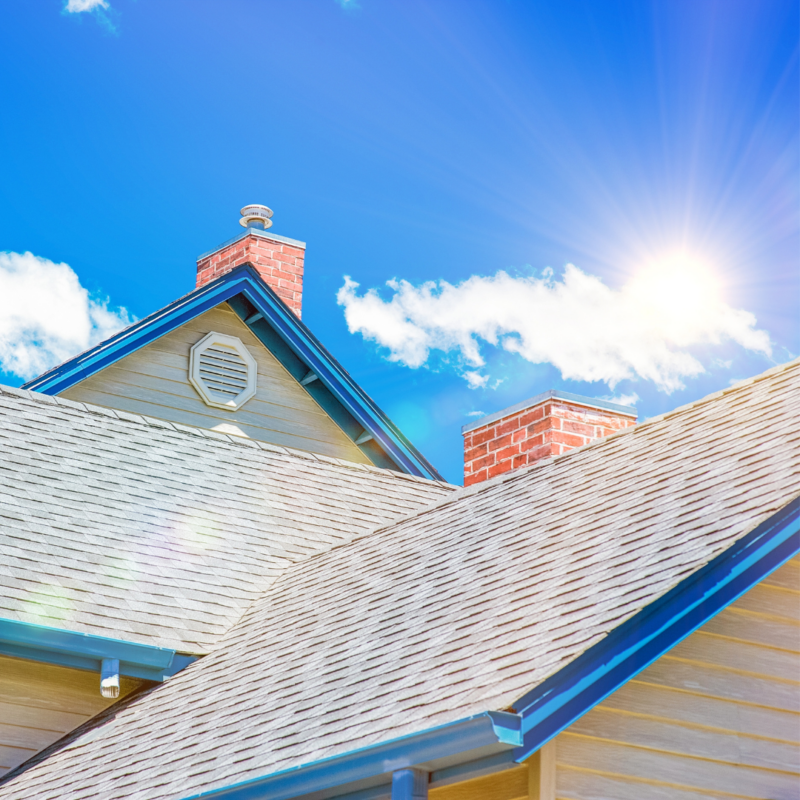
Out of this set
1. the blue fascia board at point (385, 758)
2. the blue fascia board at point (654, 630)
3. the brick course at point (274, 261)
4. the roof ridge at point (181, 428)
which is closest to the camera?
the blue fascia board at point (385, 758)

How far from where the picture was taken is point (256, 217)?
691 inches

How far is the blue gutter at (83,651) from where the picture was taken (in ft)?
28.0

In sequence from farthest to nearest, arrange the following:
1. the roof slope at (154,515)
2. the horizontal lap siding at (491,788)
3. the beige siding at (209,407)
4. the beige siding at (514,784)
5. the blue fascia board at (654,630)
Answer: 1. the beige siding at (209,407)
2. the roof slope at (154,515)
3. the horizontal lap siding at (491,788)
4. the beige siding at (514,784)
5. the blue fascia board at (654,630)

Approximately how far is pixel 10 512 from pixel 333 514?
137 inches

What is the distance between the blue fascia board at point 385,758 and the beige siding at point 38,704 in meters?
3.11

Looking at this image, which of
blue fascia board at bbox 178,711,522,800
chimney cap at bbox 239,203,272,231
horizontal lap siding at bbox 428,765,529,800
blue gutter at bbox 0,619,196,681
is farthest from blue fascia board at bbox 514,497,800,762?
chimney cap at bbox 239,203,272,231

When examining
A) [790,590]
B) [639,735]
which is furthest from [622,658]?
[790,590]

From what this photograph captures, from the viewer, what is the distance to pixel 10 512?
9938 millimetres

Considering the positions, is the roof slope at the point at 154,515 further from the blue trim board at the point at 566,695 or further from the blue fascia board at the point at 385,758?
the blue trim board at the point at 566,695

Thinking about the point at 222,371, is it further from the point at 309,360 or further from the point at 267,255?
the point at 267,255

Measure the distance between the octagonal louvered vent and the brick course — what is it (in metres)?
1.85

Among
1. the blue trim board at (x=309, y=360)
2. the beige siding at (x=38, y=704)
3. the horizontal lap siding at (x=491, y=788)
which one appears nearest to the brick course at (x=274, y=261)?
the blue trim board at (x=309, y=360)

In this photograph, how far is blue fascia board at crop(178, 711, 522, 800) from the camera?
15.9 feet

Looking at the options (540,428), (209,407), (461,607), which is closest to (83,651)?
(461,607)
